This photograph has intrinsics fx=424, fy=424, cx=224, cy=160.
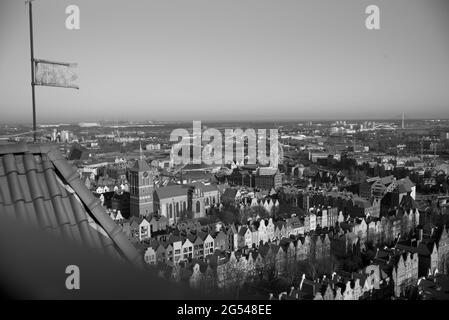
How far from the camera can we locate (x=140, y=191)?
944 cm

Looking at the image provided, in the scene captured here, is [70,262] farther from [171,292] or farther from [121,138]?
[121,138]

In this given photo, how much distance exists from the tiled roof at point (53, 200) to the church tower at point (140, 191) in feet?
28.4

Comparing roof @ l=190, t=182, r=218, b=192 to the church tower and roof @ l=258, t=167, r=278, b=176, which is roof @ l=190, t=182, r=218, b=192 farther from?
roof @ l=258, t=167, r=278, b=176

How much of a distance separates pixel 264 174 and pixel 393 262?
998cm

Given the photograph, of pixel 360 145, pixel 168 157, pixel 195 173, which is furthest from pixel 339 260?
pixel 360 145

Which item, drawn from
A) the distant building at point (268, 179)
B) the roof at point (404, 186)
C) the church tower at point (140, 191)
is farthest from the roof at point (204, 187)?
the roof at point (404, 186)

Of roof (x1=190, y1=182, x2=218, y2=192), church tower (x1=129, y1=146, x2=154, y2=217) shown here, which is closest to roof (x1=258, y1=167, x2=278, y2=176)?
roof (x1=190, y1=182, x2=218, y2=192)

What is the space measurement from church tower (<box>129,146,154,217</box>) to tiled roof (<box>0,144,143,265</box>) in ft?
28.4

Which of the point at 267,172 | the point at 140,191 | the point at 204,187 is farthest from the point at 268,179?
the point at 140,191

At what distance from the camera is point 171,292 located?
0.59 metres

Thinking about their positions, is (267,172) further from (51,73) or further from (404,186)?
(51,73)

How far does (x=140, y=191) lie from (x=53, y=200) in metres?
8.80

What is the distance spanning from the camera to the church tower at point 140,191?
9469mm

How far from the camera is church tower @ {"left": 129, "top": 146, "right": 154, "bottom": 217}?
9469 mm
